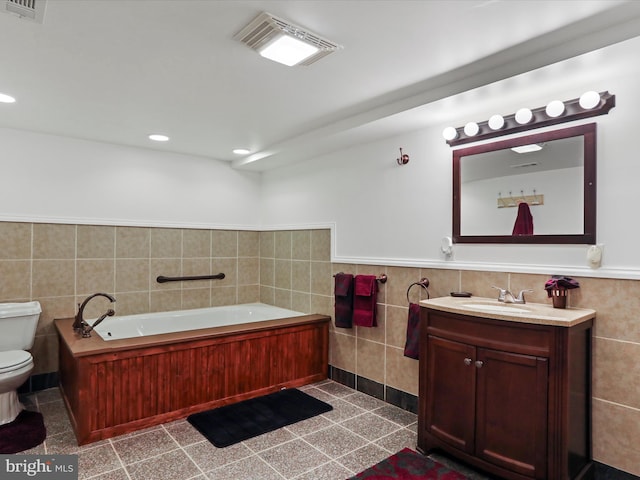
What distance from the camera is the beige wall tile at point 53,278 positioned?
347 cm

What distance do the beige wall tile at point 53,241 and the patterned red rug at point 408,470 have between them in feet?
9.95

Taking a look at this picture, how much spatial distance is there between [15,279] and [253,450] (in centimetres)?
249

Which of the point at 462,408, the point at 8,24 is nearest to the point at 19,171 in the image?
the point at 8,24

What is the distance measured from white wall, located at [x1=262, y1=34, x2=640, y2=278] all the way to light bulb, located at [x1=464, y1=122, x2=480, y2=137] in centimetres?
9

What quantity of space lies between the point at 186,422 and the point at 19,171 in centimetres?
249

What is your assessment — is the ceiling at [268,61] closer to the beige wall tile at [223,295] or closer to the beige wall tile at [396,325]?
the beige wall tile at [396,325]

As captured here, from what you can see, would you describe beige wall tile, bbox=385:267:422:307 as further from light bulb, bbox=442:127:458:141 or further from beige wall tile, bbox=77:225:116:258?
beige wall tile, bbox=77:225:116:258

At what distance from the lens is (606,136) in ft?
7.07

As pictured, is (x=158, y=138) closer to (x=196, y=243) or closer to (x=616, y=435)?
(x=196, y=243)

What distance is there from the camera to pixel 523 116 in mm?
2357

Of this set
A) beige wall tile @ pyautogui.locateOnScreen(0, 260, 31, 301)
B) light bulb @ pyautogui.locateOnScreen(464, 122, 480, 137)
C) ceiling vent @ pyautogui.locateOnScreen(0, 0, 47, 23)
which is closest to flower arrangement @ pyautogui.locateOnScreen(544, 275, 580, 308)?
light bulb @ pyautogui.locateOnScreen(464, 122, 480, 137)

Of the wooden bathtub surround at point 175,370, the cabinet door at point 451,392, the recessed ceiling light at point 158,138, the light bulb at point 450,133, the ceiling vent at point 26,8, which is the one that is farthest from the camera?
the recessed ceiling light at point 158,138

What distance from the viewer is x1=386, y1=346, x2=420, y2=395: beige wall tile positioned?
3068mm

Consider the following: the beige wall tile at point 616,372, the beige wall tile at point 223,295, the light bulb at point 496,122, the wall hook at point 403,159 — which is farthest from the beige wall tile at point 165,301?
the beige wall tile at point 616,372
